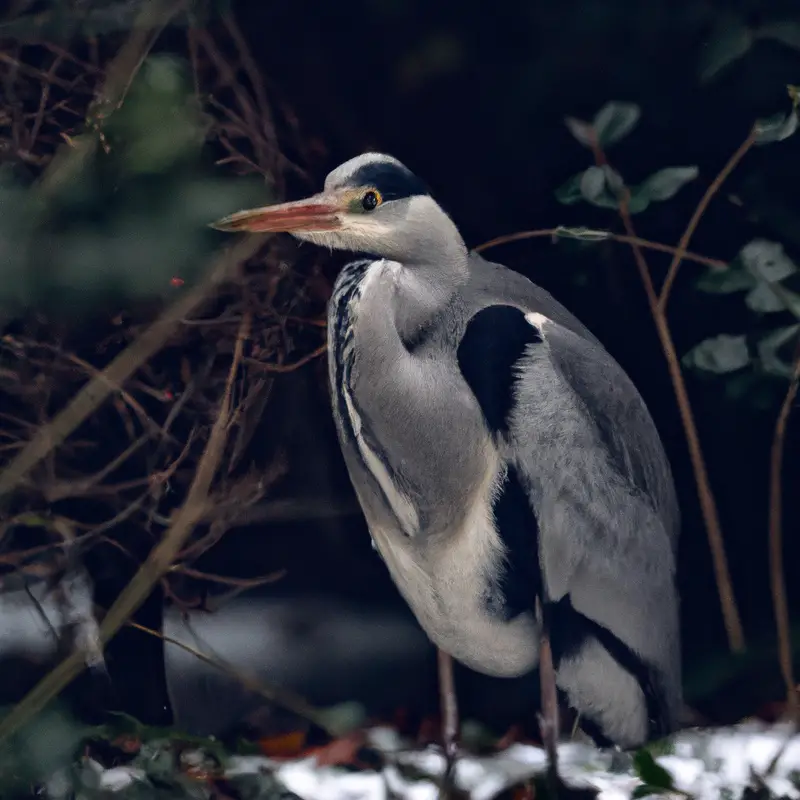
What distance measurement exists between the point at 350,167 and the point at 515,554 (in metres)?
0.62

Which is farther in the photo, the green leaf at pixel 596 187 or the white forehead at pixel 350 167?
the green leaf at pixel 596 187

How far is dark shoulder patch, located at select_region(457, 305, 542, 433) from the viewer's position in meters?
1.96

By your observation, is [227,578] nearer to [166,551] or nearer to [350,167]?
[166,551]

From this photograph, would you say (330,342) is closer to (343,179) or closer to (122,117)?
(343,179)

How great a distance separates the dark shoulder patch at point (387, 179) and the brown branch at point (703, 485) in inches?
15.1

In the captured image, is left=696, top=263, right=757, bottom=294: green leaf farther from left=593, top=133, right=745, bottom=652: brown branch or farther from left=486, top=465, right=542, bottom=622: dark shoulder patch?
left=486, top=465, right=542, bottom=622: dark shoulder patch

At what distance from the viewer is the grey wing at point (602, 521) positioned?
1.95 metres

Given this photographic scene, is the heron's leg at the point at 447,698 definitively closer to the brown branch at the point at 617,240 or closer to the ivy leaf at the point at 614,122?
the brown branch at the point at 617,240

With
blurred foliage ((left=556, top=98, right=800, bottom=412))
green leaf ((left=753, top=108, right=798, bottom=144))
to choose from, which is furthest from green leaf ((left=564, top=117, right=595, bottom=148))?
green leaf ((left=753, top=108, right=798, bottom=144))

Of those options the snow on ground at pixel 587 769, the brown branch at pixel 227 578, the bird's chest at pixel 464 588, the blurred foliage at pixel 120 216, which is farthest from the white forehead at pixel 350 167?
the snow on ground at pixel 587 769

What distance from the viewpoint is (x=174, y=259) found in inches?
75.5

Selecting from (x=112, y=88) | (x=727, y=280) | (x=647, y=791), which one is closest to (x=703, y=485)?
(x=727, y=280)

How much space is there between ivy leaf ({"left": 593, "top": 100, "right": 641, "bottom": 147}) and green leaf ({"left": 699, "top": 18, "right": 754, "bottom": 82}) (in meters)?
0.14

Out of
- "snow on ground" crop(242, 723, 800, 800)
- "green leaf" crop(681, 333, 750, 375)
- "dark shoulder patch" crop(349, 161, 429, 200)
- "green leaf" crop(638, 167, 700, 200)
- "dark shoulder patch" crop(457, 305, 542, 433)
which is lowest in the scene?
"snow on ground" crop(242, 723, 800, 800)
